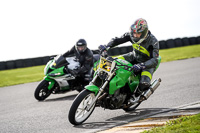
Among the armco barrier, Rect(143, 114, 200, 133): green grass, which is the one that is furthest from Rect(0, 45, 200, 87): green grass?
Rect(143, 114, 200, 133): green grass

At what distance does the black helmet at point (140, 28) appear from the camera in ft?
21.3

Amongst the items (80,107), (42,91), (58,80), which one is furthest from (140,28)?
(42,91)

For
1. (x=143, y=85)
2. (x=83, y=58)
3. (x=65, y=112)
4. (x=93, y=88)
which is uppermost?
(x=93, y=88)

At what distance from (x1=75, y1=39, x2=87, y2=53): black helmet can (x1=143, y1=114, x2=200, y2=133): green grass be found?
5.26 metres

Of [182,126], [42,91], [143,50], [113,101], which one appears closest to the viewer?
[182,126]

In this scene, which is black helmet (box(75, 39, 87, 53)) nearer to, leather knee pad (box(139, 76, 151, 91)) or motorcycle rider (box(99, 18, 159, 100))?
motorcycle rider (box(99, 18, 159, 100))

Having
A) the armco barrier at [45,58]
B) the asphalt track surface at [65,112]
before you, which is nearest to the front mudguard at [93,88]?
the asphalt track surface at [65,112]

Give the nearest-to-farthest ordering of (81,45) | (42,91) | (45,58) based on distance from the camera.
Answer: (42,91) < (81,45) < (45,58)

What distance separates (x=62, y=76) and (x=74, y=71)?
46cm

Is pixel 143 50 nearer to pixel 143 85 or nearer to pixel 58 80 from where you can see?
pixel 143 85

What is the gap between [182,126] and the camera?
179 inches

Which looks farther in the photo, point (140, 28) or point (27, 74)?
point (27, 74)

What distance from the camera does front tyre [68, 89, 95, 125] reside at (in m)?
5.50

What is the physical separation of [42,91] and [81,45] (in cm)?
188
